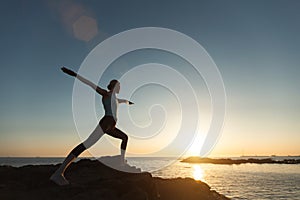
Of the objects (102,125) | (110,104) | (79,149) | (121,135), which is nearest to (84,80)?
(110,104)

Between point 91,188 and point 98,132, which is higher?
point 98,132

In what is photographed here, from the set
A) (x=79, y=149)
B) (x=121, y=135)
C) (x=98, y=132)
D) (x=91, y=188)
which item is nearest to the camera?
(x=91, y=188)

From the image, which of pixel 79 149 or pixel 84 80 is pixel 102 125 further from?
pixel 84 80

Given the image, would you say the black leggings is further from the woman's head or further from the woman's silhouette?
the woman's head

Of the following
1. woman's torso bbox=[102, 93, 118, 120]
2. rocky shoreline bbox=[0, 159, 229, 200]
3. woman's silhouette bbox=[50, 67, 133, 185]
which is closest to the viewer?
rocky shoreline bbox=[0, 159, 229, 200]

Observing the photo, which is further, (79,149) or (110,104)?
(110,104)

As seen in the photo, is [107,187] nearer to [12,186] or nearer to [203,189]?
[12,186]

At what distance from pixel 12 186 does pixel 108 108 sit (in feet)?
12.9

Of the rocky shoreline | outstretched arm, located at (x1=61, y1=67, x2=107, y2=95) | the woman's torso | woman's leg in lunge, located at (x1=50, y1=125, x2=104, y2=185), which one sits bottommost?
the rocky shoreline

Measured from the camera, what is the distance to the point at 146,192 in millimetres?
10320

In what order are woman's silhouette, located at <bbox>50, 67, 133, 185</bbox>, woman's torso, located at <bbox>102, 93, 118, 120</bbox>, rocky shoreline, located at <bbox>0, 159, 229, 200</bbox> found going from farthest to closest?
woman's torso, located at <bbox>102, 93, 118, 120</bbox> < woman's silhouette, located at <bbox>50, 67, 133, 185</bbox> < rocky shoreline, located at <bbox>0, 159, 229, 200</bbox>

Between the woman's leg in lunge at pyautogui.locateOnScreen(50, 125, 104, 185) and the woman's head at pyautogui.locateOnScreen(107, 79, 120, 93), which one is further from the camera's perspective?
the woman's head at pyautogui.locateOnScreen(107, 79, 120, 93)

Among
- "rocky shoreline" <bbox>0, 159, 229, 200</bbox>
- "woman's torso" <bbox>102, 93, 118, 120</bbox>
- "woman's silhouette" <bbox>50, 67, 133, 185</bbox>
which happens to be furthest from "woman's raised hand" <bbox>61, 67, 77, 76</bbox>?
"rocky shoreline" <bbox>0, 159, 229, 200</bbox>

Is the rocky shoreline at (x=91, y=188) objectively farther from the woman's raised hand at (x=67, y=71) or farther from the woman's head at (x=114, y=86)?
the woman's raised hand at (x=67, y=71)
